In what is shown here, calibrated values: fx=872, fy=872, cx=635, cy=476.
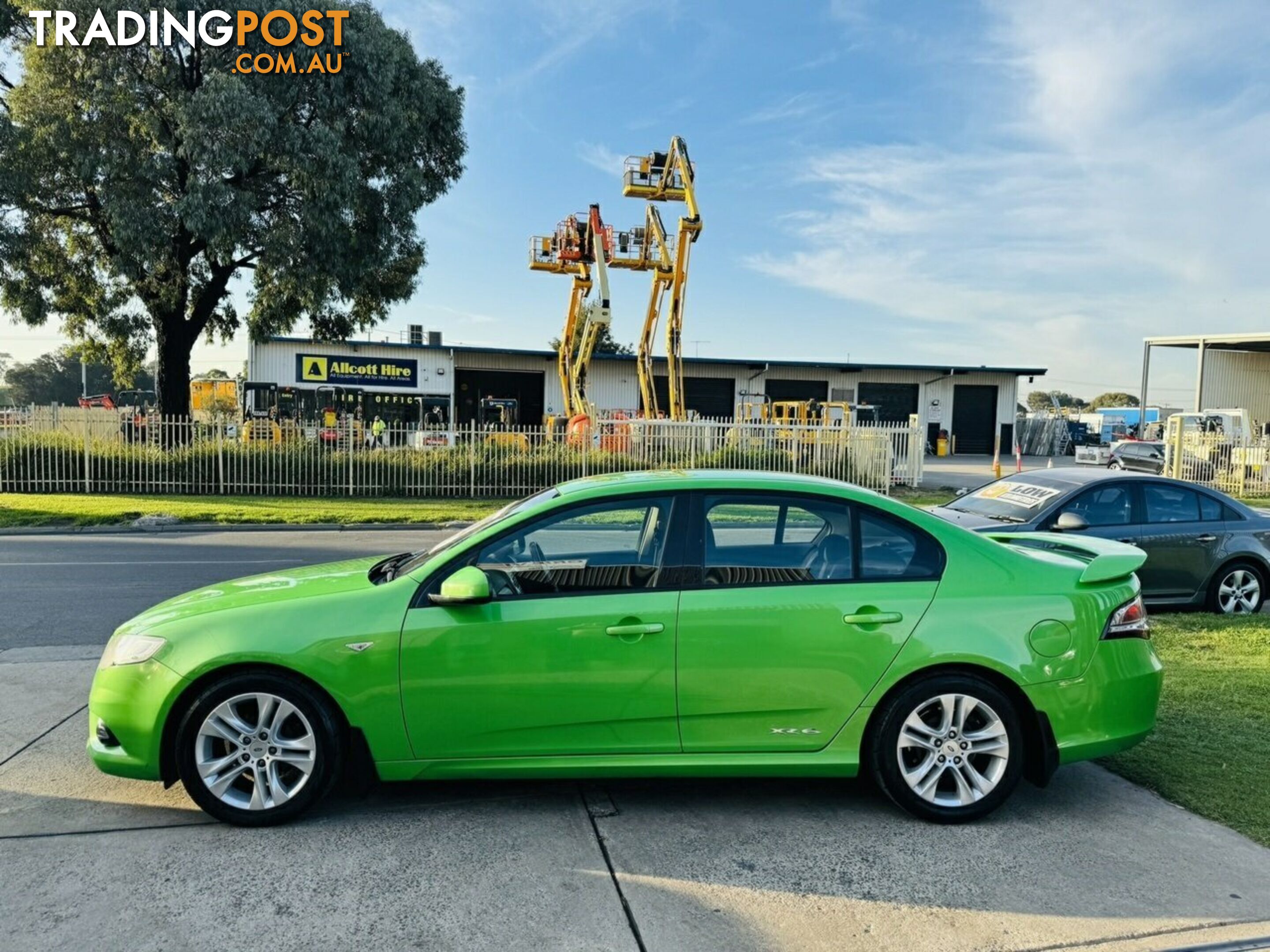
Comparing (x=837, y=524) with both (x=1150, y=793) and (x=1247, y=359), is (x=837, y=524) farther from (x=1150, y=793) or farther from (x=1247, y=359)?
(x=1247, y=359)

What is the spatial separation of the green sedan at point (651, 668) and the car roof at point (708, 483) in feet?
0.14

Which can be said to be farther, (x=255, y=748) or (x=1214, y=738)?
(x=1214, y=738)

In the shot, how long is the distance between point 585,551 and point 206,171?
18.5m

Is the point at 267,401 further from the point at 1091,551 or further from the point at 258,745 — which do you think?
the point at 1091,551

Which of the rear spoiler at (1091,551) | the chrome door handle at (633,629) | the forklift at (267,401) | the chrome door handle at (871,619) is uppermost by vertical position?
the forklift at (267,401)

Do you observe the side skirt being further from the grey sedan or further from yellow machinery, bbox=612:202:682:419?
yellow machinery, bbox=612:202:682:419

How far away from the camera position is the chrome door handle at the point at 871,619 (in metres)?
3.76

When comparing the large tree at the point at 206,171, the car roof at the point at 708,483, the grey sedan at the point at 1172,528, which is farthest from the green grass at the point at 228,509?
the car roof at the point at 708,483

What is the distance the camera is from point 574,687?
3.68m

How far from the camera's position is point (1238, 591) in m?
8.29

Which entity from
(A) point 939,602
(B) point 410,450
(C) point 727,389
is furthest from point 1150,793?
(C) point 727,389

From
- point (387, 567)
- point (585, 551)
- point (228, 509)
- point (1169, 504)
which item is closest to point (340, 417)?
point (228, 509)

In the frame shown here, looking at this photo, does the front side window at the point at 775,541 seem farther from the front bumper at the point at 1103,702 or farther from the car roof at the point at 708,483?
the front bumper at the point at 1103,702

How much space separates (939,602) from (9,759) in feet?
15.2
